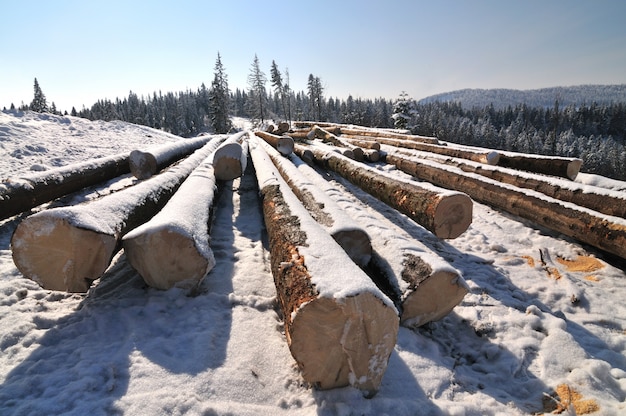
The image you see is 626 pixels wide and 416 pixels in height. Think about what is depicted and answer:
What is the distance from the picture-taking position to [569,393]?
2150mm

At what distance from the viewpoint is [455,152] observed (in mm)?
9023

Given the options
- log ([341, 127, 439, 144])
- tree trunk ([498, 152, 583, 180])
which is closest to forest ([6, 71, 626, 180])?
log ([341, 127, 439, 144])

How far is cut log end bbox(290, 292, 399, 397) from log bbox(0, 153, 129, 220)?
5125 mm

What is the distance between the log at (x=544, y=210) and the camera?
3742 mm

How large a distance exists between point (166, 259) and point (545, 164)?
7399 mm

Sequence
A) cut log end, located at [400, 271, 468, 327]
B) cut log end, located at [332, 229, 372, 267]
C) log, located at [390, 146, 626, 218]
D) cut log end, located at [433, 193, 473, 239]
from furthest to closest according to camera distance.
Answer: log, located at [390, 146, 626, 218], cut log end, located at [433, 193, 473, 239], cut log end, located at [332, 229, 372, 267], cut log end, located at [400, 271, 468, 327]

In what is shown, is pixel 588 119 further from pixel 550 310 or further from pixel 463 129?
pixel 550 310

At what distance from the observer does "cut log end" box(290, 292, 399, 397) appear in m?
1.93

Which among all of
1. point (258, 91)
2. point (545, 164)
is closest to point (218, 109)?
point (258, 91)

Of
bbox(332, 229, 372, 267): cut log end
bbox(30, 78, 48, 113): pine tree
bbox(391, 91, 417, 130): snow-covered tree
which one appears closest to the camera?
bbox(332, 229, 372, 267): cut log end

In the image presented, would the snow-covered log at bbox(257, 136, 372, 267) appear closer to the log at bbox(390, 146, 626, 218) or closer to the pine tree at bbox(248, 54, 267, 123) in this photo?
the log at bbox(390, 146, 626, 218)

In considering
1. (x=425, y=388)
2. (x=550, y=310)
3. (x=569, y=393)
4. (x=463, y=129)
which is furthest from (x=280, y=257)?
(x=463, y=129)

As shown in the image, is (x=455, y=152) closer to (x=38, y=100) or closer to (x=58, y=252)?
(x=58, y=252)

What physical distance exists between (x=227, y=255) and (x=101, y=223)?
5.00 feet
